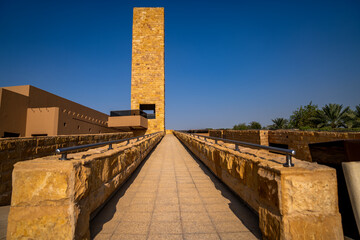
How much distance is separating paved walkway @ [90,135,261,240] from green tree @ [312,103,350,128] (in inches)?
1232

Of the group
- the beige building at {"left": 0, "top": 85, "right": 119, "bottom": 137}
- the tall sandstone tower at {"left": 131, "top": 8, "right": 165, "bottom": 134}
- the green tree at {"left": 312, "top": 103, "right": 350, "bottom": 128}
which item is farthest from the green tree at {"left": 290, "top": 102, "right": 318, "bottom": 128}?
the beige building at {"left": 0, "top": 85, "right": 119, "bottom": 137}

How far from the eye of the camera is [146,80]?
29.5 m

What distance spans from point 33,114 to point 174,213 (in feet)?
45.3

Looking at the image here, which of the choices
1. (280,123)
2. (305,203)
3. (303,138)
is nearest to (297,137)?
(303,138)

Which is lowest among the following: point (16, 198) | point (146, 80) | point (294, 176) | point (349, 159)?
point (16, 198)

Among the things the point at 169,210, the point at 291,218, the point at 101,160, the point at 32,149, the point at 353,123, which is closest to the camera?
the point at 291,218

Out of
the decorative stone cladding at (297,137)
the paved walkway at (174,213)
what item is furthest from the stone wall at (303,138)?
the paved walkway at (174,213)

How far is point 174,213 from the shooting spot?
311cm

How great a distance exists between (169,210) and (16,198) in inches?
85.1

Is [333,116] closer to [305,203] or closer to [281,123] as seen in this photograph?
[281,123]

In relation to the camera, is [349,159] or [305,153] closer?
[349,159]

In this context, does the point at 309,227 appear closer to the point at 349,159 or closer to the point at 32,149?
the point at 349,159

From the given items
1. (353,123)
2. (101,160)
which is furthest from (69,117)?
(353,123)

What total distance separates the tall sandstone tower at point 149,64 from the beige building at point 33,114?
544 inches
